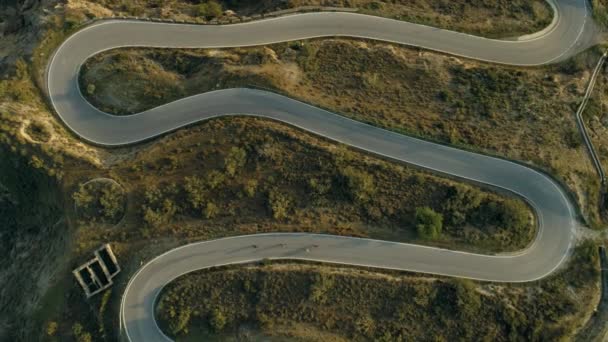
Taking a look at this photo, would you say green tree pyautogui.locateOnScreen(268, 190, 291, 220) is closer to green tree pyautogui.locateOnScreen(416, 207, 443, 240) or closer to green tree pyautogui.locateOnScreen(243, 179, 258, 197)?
green tree pyautogui.locateOnScreen(243, 179, 258, 197)

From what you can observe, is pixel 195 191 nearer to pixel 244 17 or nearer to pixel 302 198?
pixel 302 198

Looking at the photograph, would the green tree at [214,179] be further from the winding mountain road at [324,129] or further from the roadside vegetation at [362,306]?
the roadside vegetation at [362,306]

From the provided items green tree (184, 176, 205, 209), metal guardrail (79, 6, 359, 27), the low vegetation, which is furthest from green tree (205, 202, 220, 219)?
metal guardrail (79, 6, 359, 27)

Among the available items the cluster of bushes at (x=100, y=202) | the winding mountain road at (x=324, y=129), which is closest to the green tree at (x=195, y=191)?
the winding mountain road at (x=324, y=129)

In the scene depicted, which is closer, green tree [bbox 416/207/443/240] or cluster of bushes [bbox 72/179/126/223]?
green tree [bbox 416/207/443/240]

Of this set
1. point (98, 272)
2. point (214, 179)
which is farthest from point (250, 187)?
point (98, 272)

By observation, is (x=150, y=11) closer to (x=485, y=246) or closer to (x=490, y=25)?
(x=490, y=25)
